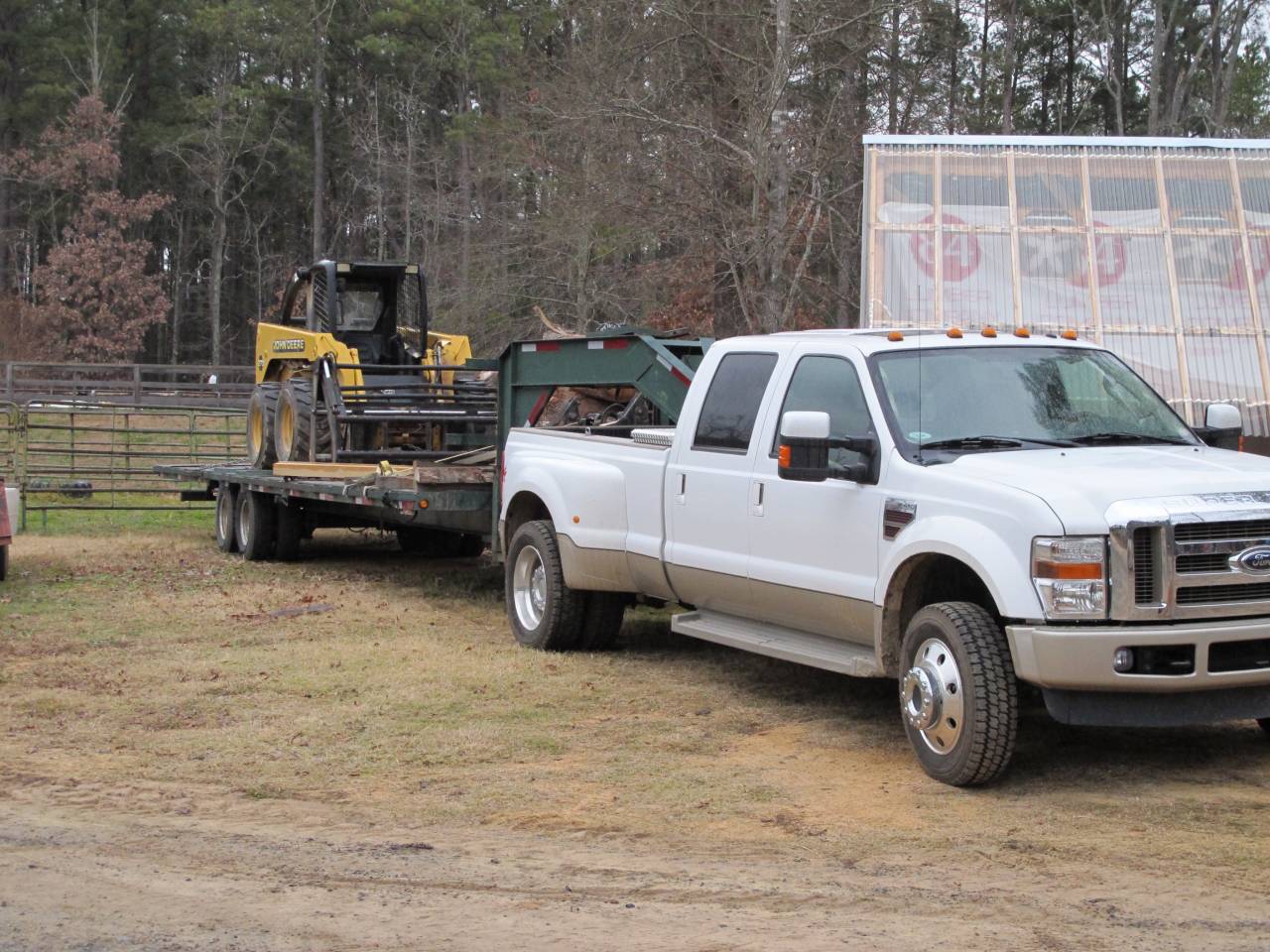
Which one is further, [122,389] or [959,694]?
[122,389]

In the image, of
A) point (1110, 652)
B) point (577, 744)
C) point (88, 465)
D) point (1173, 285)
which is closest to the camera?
point (1110, 652)

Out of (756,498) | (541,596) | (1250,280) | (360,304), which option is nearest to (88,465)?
(360,304)

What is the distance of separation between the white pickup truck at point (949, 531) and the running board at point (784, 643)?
0.02 m

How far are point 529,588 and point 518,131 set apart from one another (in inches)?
966

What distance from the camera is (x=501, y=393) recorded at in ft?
40.0

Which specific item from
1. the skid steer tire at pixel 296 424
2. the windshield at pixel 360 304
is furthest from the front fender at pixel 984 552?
the windshield at pixel 360 304

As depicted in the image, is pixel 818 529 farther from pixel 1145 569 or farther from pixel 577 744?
pixel 1145 569

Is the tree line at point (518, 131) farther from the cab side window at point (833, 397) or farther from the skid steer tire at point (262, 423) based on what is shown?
the cab side window at point (833, 397)

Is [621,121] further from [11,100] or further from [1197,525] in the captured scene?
[11,100]

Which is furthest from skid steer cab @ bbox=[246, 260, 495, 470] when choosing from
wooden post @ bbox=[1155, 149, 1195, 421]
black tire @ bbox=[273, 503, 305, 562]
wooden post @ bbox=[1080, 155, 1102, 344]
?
wooden post @ bbox=[1155, 149, 1195, 421]

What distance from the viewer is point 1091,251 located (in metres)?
14.0

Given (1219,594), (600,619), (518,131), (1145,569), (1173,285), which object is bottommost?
(600,619)

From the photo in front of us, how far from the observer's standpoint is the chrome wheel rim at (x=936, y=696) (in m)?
6.88

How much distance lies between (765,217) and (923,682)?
46.1 feet
